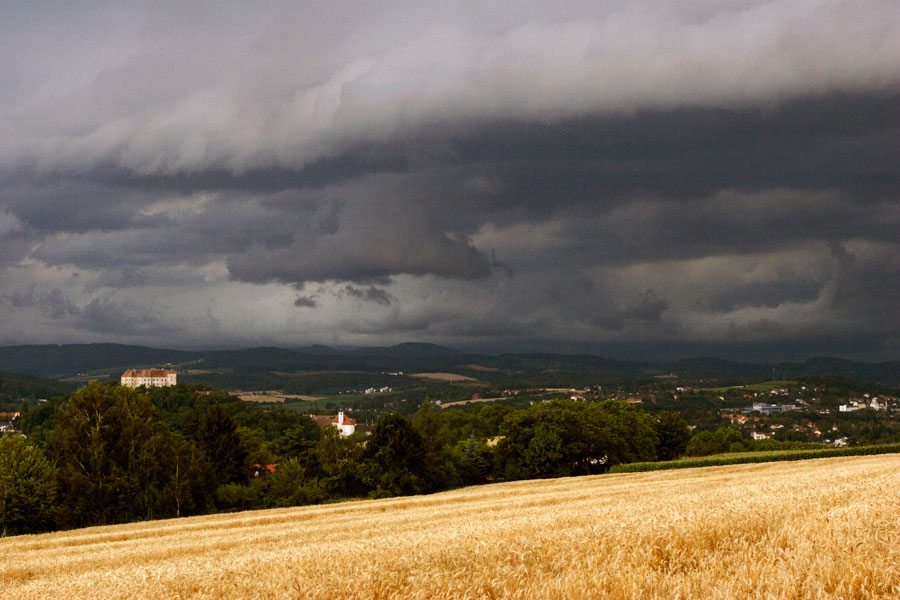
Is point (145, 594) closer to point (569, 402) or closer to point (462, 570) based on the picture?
point (462, 570)

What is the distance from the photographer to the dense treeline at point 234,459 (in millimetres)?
67312

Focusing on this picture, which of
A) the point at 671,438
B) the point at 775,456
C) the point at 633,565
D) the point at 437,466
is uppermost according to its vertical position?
the point at 633,565

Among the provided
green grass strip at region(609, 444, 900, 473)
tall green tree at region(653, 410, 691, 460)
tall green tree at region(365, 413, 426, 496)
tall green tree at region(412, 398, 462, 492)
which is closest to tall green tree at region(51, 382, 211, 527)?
tall green tree at region(365, 413, 426, 496)

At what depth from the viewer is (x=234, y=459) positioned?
91938mm

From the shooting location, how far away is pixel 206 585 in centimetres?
846

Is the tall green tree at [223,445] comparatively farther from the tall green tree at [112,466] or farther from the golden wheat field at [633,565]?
the golden wheat field at [633,565]

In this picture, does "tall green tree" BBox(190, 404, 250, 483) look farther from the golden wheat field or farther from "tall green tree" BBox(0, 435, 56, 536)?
the golden wheat field

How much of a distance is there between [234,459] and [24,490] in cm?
3060

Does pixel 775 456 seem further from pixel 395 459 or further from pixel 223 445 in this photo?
pixel 223 445

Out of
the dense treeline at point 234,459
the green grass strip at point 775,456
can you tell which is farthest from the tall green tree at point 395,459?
the green grass strip at point 775,456

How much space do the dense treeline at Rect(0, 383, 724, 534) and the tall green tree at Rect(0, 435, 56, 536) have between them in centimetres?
10

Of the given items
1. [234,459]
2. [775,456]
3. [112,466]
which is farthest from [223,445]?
[775,456]

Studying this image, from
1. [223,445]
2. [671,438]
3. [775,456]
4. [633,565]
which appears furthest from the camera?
[671,438]

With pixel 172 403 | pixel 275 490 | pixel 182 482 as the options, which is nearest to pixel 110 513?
pixel 182 482
